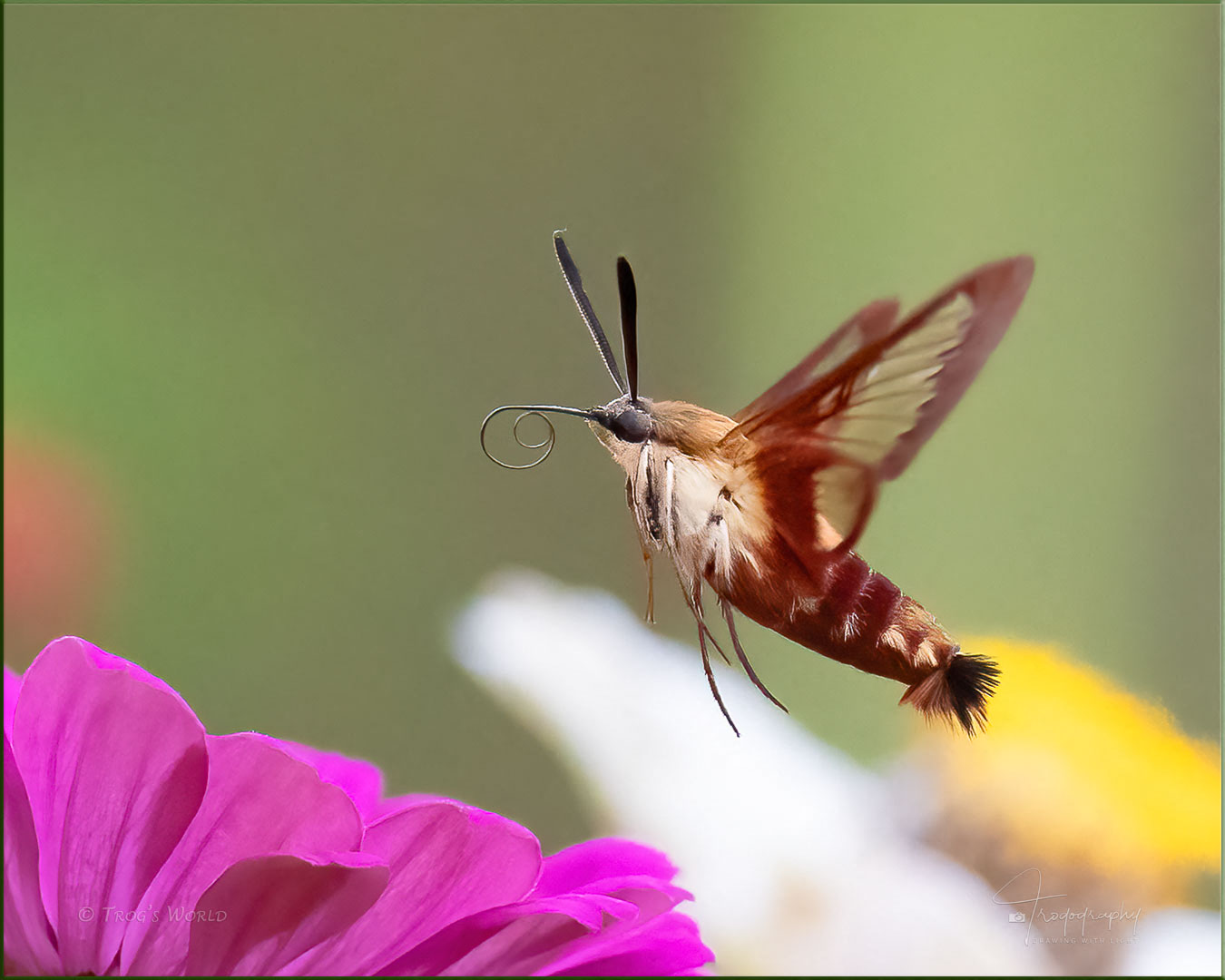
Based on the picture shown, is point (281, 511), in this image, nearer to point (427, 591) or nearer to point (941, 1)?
point (427, 591)

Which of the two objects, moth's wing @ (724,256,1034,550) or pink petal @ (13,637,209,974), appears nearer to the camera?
pink petal @ (13,637,209,974)

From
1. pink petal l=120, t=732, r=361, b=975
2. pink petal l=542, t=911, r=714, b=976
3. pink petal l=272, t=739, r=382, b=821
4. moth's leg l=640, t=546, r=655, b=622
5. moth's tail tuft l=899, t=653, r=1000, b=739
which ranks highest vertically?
Answer: moth's leg l=640, t=546, r=655, b=622

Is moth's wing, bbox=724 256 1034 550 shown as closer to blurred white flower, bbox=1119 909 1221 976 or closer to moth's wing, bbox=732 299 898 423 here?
moth's wing, bbox=732 299 898 423

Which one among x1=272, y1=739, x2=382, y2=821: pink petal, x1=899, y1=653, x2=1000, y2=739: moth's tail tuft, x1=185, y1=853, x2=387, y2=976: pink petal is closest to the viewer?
x1=185, y1=853, x2=387, y2=976: pink petal

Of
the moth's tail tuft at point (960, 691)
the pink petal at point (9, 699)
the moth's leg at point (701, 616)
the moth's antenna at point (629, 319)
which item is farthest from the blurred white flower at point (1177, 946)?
the pink petal at point (9, 699)

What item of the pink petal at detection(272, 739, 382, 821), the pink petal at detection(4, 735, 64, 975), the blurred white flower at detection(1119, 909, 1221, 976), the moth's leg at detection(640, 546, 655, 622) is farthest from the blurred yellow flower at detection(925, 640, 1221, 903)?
the pink petal at detection(4, 735, 64, 975)

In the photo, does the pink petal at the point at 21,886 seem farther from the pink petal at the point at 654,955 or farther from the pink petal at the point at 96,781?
the pink petal at the point at 654,955

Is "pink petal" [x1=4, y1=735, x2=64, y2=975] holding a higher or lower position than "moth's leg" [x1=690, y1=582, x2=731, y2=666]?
lower

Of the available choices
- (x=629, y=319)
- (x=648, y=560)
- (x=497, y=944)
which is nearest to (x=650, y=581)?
(x=648, y=560)

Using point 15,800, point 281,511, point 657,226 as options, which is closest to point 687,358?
point 657,226
